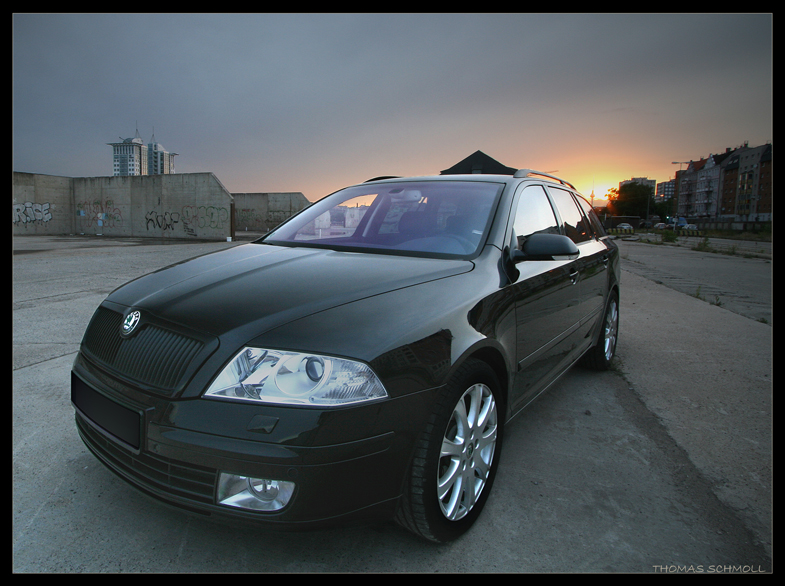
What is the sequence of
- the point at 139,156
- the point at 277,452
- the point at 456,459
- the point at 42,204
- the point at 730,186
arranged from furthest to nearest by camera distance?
the point at 730,186 < the point at 139,156 < the point at 42,204 < the point at 456,459 < the point at 277,452

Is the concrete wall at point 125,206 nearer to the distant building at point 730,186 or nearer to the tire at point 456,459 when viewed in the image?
the tire at point 456,459

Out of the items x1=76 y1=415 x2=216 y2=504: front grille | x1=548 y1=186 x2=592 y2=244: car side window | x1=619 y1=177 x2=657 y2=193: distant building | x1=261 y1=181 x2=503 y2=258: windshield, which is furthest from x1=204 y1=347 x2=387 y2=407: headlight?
x1=619 y1=177 x2=657 y2=193: distant building

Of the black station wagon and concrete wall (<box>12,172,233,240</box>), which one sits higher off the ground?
concrete wall (<box>12,172,233,240</box>)

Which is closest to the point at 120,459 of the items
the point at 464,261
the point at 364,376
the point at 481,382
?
the point at 364,376

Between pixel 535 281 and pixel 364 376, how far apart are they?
1.35 m

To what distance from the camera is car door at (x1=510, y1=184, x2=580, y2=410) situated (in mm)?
2461

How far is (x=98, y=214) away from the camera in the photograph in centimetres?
3091

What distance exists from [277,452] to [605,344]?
347 cm

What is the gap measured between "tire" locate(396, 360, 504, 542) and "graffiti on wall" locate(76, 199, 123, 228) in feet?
108

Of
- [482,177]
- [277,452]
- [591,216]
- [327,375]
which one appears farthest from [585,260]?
[277,452]

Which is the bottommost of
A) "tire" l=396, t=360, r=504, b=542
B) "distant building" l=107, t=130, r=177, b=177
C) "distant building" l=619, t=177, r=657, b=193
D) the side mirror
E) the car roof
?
"tire" l=396, t=360, r=504, b=542

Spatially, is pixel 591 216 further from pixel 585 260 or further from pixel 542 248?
pixel 542 248

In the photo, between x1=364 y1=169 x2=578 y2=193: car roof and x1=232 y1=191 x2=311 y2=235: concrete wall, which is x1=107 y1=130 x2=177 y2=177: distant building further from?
x1=364 y1=169 x2=578 y2=193: car roof

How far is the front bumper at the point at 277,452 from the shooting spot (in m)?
1.52
